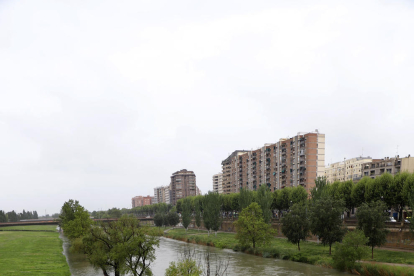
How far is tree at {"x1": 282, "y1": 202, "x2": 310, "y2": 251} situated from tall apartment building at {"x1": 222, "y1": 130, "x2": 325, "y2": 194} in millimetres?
72434

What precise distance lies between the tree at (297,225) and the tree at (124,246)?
105ft

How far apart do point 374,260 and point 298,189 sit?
47.7m

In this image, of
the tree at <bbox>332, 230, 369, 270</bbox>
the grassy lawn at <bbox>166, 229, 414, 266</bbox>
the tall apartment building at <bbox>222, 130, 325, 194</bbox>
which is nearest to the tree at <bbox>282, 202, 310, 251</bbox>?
the grassy lawn at <bbox>166, 229, 414, 266</bbox>

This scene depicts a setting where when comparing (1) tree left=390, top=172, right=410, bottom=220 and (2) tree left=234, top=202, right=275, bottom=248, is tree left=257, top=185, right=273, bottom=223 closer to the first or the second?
(2) tree left=234, top=202, right=275, bottom=248

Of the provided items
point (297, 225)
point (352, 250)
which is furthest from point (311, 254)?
point (352, 250)

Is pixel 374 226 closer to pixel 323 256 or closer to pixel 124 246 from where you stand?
pixel 323 256

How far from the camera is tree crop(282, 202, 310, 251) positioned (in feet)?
213

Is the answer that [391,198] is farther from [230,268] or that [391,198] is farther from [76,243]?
[76,243]

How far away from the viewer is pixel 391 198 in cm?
7075

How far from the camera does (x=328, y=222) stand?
5797 centimetres

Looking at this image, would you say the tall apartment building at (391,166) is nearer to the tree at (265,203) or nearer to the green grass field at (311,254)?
the tree at (265,203)

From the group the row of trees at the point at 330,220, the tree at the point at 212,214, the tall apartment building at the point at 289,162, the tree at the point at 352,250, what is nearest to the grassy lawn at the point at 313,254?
the row of trees at the point at 330,220

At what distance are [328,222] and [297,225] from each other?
26.3ft

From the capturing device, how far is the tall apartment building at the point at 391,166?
→ 120m
